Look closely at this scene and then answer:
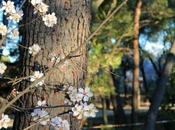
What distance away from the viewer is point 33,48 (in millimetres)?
2895

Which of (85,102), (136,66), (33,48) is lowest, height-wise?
(85,102)

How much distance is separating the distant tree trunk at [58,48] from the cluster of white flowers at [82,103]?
0.40m

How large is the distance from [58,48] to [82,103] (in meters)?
0.77

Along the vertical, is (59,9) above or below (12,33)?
above

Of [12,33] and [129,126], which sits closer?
[12,33]

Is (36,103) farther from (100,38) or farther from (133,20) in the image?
(133,20)

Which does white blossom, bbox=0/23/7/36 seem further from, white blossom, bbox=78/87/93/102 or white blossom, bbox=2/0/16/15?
white blossom, bbox=78/87/93/102

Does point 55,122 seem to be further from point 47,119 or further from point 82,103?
point 82,103

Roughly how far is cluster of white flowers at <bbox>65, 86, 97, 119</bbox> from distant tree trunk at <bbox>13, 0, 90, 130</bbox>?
0.40m

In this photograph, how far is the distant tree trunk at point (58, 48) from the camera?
3006mm

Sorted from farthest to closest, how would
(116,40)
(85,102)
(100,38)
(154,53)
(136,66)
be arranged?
(154,53) < (136,66) < (116,40) < (100,38) < (85,102)

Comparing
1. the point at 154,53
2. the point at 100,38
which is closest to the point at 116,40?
the point at 100,38

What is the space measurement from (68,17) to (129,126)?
1633cm

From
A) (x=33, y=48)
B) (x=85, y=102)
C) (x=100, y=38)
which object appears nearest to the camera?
(x=85, y=102)
